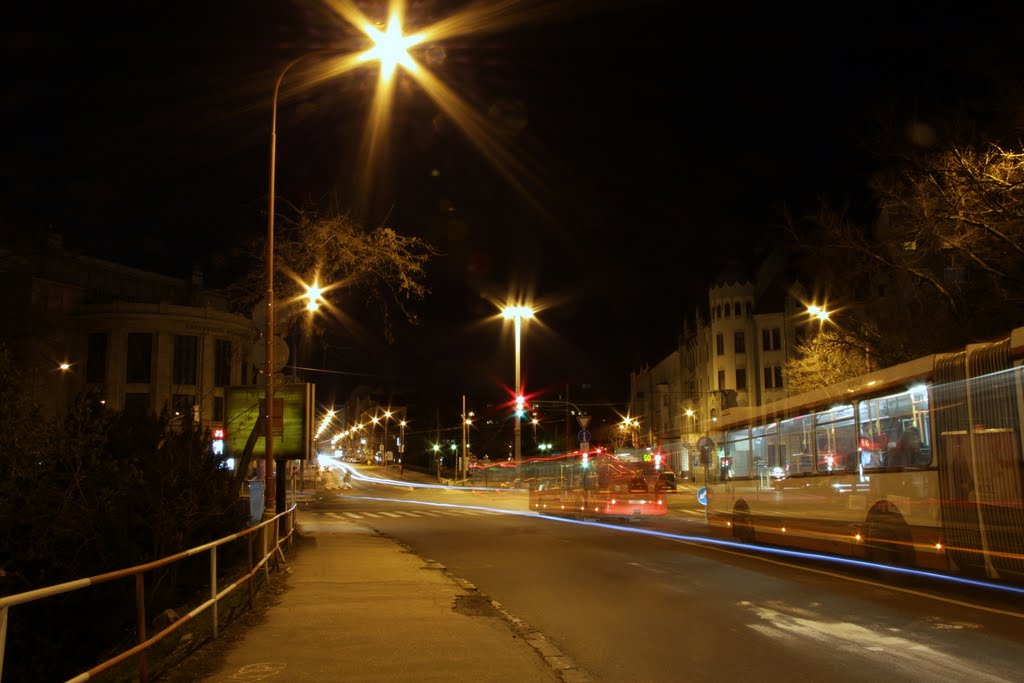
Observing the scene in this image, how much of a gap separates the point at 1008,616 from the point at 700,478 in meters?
62.2

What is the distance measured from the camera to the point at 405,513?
35062mm

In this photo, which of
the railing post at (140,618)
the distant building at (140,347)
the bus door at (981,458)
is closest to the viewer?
the railing post at (140,618)

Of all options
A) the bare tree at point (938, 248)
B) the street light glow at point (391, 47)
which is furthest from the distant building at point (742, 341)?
the street light glow at point (391, 47)

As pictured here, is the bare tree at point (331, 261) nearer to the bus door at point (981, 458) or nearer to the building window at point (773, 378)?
the bus door at point (981, 458)

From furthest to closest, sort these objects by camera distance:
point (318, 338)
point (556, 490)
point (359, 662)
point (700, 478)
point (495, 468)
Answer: point (495, 468)
point (700, 478)
point (556, 490)
point (318, 338)
point (359, 662)

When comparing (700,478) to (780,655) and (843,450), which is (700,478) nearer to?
(843,450)

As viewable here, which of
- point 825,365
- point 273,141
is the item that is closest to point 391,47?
point 273,141

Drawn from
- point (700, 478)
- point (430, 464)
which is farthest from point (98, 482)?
point (430, 464)

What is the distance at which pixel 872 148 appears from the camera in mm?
19781

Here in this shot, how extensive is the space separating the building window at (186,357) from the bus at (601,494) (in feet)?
121

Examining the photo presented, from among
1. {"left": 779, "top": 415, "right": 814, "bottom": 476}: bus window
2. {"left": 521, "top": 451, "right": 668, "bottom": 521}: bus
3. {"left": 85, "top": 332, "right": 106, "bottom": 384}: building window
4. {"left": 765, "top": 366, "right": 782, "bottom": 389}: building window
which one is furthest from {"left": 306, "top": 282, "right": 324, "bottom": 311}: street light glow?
{"left": 765, "top": 366, "right": 782, "bottom": 389}: building window

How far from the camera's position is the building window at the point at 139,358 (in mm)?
61531

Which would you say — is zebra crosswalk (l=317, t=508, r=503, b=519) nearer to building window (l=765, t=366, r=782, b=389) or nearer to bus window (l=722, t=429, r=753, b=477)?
bus window (l=722, t=429, r=753, b=477)

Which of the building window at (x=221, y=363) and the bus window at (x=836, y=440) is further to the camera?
the building window at (x=221, y=363)
